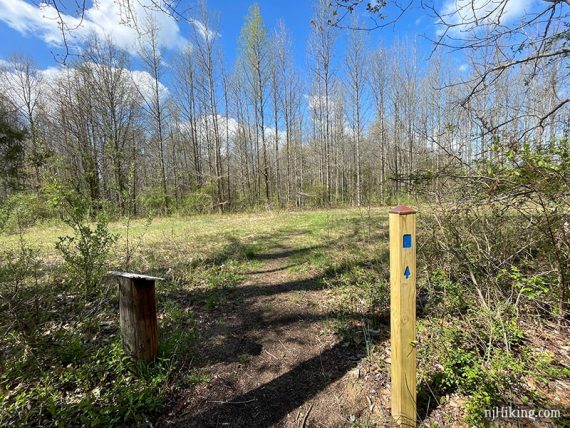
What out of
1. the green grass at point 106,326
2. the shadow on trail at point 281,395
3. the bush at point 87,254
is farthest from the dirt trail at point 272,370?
the bush at point 87,254

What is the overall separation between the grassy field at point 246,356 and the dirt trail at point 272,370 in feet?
0.04

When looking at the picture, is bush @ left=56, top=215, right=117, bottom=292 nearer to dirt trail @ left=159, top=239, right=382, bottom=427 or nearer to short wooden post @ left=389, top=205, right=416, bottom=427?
dirt trail @ left=159, top=239, right=382, bottom=427

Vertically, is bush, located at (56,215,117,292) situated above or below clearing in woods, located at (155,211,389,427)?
above

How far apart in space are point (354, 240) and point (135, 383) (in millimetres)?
5142

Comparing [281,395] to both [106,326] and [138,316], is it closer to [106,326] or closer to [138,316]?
[138,316]

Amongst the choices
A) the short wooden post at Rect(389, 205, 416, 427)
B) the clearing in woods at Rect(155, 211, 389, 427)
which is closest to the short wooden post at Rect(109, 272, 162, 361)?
the clearing in woods at Rect(155, 211, 389, 427)

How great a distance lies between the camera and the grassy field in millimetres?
2066

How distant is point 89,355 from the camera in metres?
2.72

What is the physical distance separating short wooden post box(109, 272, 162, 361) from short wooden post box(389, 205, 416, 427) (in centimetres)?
204

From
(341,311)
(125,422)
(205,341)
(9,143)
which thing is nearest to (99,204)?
(205,341)

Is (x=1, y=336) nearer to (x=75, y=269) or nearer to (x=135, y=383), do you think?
(x=75, y=269)

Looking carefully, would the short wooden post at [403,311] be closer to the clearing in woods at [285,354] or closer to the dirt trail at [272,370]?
the clearing in woods at [285,354]

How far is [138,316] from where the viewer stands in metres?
2.50

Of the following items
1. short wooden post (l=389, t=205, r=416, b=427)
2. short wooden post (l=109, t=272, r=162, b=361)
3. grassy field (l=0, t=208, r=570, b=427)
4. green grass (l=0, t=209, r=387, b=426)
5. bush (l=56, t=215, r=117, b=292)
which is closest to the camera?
short wooden post (l=389, t=205, r=416, b=427)
